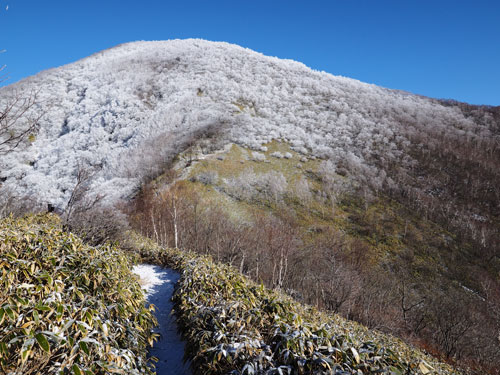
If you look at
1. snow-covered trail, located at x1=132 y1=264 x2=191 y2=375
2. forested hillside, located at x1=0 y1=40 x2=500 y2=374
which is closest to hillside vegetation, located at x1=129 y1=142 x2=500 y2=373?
forested hillside, located at x1=0 y1=40 x2=500 y2=374

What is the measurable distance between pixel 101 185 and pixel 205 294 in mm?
50547

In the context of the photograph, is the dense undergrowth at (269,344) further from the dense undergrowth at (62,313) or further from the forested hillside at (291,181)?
the forested hillside at (291,181)

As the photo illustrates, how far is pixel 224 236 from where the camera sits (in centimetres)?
3034

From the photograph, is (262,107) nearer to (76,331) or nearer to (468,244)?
(468,244)

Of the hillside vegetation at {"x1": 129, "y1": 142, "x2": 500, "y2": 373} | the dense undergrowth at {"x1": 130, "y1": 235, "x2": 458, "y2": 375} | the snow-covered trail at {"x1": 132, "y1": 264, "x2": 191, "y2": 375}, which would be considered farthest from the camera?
the hillside vegetation at {"x1": 129, "y1": 142, "x2": 500, "y2": 373}

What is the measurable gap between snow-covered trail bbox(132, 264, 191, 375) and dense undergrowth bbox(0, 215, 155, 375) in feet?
3.38

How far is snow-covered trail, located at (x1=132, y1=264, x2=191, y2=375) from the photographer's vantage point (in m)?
5.34

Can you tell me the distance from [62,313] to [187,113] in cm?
6715

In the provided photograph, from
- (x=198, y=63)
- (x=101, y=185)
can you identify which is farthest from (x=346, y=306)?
(x=198, y=63)

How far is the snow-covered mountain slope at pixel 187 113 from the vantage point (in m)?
54.0

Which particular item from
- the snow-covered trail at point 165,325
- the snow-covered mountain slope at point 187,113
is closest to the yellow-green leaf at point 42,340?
the snow-covered trail at point 165,325

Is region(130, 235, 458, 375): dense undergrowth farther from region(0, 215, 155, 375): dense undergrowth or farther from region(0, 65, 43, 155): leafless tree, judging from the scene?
region(0, 65, 43, 155): leafless tree

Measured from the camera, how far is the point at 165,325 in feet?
22.7

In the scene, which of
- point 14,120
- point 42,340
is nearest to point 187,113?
point 14,120
